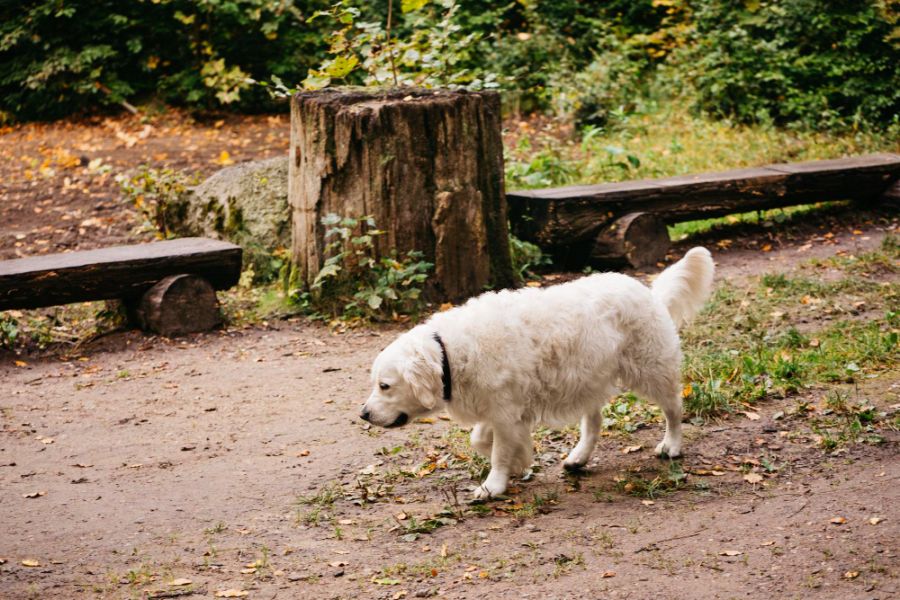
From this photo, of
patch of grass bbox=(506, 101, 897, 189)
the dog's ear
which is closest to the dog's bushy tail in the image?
the dog's ear

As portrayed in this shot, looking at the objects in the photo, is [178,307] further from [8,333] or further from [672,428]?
[672,428]

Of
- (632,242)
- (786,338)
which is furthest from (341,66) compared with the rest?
(786,338)

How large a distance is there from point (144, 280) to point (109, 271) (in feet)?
1.06

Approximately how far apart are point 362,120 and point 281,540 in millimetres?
4465

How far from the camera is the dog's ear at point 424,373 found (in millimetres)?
4664

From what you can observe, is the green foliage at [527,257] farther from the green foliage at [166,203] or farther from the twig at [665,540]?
the twig at [665,540]

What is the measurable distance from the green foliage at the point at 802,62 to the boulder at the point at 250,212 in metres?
7.65

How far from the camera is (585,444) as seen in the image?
17.4 ft

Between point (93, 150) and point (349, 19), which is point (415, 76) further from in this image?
point (93, 150)

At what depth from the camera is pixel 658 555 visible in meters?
4.14

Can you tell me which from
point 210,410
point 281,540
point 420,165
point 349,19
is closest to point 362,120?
point 420,165

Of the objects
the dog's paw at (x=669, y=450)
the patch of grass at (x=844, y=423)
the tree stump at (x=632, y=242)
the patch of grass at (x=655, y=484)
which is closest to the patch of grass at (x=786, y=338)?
the patch of grass at (x=844, y=423)

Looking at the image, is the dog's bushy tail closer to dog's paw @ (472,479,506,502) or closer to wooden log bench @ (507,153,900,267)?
dog's paw @ (472,479,506,502)

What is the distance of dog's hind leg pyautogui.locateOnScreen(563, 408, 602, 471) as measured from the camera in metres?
5.28
